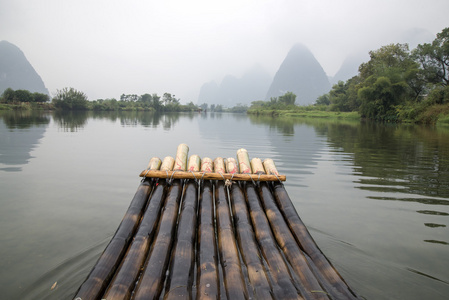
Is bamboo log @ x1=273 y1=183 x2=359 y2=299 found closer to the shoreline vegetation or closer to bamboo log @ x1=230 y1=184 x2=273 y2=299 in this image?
bamboo log @ x1=230 y1=184 x2=273 y2=299

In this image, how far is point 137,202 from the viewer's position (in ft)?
13.8

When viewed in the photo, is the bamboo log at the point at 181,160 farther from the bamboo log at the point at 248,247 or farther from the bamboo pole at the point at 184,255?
the bamboo log at the point at 248,247

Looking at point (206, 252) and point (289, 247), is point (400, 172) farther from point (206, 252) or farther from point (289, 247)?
point (206, 252)

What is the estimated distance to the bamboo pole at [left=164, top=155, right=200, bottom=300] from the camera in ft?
8.83

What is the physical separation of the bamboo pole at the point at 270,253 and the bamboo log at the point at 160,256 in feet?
3.88

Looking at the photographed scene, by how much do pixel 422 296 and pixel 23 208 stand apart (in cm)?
768

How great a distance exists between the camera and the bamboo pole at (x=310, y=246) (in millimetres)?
2978

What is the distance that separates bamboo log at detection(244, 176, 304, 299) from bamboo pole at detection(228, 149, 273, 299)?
0.08 meters

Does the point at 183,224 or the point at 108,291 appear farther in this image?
the point at 183,224

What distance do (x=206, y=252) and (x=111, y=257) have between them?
3.58 ft

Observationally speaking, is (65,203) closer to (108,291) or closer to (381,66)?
(108,291)

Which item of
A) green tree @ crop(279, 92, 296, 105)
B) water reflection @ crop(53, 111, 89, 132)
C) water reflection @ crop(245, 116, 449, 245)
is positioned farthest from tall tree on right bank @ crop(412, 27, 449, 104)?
green tree @ crop(279, 92, 296, 105)

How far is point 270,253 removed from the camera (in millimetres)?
3344

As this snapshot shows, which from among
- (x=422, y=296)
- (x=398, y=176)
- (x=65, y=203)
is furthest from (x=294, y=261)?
(x=398, y=176)
